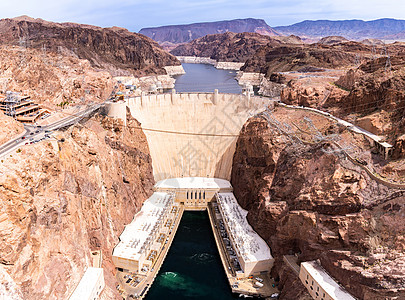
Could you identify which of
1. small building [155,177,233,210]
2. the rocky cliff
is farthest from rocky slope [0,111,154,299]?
small building [155,177,233,210]

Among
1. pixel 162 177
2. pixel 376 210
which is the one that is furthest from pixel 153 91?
pixel 376 210

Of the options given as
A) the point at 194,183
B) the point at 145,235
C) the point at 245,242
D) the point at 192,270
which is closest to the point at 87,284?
the point at 145,235

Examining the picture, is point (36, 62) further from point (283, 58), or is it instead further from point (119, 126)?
point (283, 58)

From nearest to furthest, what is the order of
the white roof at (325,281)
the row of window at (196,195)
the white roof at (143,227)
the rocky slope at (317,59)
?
1. the white roof at (325,281)
2. the white roof at (143,227)
3. the row of window at (196,195)
4. the rocky slope at (317,59)

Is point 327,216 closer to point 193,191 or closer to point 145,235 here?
point 145,235

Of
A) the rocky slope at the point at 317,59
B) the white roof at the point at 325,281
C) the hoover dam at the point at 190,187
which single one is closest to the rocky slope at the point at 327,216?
the white roof at the point at 325,281

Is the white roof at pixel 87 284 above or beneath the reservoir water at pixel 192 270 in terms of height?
above

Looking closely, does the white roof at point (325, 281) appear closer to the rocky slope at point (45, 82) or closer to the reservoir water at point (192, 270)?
the reservoir water at point (192, 270)

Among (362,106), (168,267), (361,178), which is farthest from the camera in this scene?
(362,106)
